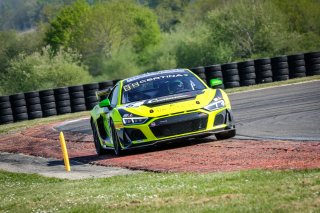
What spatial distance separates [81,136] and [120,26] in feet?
277

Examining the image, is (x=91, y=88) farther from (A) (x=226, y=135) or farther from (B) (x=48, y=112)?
(A) (x=226, y=135)

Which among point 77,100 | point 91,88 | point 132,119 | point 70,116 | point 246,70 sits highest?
point 132,119

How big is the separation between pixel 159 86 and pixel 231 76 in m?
17.6

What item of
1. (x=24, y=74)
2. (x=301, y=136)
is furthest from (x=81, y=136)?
(x=24, y=74)

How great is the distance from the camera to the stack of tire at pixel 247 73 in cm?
3275

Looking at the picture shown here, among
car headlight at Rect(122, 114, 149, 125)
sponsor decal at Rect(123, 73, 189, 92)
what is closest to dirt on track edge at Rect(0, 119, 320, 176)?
car headlight at Rect(122, 114, 149, 125)

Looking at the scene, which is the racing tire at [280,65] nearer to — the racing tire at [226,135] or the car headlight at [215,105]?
the racing tire at [226,135]

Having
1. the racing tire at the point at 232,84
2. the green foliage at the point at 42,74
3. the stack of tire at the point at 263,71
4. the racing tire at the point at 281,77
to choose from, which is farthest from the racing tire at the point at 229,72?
the green foliage at the point at 42,74

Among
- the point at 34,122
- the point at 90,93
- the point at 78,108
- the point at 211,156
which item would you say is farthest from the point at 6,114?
the point at 211,156

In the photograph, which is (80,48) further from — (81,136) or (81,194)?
(81,194)

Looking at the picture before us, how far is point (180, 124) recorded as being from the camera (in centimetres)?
1430

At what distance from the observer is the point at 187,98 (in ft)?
47.9

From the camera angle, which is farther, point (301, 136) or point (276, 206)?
point (301, 136)

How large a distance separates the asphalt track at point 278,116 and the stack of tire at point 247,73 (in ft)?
15.4
